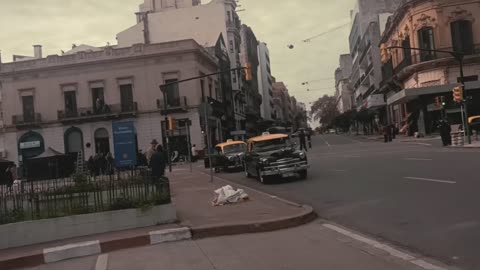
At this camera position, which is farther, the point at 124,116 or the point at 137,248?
the point at 124,116

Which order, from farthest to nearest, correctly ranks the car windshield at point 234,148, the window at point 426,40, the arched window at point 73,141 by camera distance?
the arched window at point 73,141, the window at point 426,40, the car windshield at point 234,148

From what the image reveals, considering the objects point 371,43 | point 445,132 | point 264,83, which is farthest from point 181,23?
point 264,83

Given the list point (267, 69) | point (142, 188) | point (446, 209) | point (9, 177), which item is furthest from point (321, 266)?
point (267, 69)

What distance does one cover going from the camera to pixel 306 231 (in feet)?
34.0

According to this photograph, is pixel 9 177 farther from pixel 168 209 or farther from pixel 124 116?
pixel 124 116

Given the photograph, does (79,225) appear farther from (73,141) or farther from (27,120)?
(27,120)

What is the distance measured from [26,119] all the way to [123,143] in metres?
24.8

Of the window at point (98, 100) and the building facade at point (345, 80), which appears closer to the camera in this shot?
the window at point (98, 100)

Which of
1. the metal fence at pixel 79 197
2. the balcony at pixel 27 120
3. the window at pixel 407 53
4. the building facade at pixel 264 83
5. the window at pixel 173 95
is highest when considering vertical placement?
the building facade at pixel 264 83

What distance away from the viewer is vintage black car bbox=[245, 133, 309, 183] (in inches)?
804

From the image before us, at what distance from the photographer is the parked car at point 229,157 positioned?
30.3 m

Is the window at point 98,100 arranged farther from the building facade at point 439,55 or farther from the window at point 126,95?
the building facade at point 439,55

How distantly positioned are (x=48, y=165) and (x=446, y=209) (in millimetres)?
34240

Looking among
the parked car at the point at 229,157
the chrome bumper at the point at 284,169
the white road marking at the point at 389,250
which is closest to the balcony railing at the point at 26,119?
the parked car at the point at 229,157
